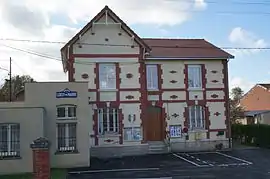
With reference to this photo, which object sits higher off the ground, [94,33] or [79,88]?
[94,33]

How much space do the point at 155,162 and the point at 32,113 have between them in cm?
716

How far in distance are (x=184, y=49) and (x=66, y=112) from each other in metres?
11.6

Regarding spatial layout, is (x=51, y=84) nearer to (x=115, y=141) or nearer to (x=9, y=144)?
(x=9, y=144)

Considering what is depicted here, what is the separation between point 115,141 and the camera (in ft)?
89.3

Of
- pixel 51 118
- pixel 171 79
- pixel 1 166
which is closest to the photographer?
pixel 1 166

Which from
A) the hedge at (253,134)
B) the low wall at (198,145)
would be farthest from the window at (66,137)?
the hedge at (253,134)

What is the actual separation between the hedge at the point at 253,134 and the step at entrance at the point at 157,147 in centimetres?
782

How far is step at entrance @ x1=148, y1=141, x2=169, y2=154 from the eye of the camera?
2791 centimetres

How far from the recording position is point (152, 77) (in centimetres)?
2889

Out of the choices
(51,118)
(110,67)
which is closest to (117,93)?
(110,67)

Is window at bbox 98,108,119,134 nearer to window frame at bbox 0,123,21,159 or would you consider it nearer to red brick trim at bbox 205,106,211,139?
red brick trim at bbox 205,106,211,139

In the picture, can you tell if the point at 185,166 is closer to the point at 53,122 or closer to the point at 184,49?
the point at 53,122

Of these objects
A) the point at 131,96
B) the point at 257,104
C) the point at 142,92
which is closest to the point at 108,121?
the point at 131,96

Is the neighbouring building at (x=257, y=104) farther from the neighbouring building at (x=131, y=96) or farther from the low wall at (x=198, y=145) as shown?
the neighbouring building at (x=131, y=96)
